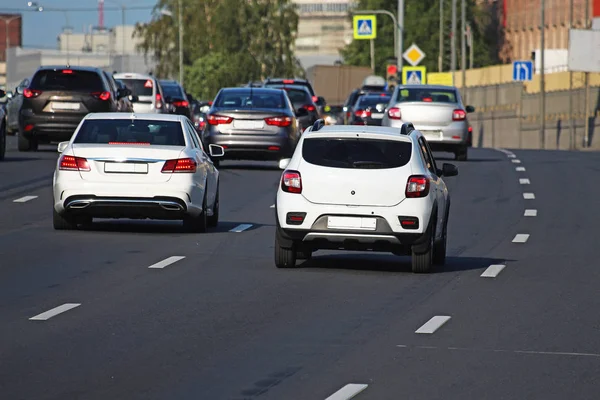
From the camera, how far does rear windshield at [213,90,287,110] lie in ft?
113

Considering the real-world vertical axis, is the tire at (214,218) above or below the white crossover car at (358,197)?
below

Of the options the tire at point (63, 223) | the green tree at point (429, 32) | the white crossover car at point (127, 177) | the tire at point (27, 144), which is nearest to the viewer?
the white crossover car at point (127, 177)

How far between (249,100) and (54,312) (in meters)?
22.0

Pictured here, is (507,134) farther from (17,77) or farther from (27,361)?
(17,77)

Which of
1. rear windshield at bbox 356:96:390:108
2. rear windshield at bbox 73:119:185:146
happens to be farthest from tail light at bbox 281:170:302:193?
rear windshield at bbox 356:96:390:108

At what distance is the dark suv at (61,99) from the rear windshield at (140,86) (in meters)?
10.1

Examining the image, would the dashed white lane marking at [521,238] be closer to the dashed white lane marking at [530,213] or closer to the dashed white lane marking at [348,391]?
the dashed white lane marking at [530,213]

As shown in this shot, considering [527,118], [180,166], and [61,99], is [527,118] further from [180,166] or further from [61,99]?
[180,166]

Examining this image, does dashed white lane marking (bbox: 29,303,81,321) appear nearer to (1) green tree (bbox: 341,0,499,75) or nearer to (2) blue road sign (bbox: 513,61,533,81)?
(2) blue road sign (bbox: 513,61,533,81)

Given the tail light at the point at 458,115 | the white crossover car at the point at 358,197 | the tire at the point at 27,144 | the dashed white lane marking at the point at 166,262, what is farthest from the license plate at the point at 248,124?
the white crossover car at the point at 358,197

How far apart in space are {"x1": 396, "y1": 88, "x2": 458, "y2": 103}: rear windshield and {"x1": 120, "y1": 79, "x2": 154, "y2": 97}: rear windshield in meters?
10.3

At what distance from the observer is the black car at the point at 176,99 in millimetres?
50719

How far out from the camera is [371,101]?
5412 cm

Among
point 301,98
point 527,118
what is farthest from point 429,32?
point 301,98
